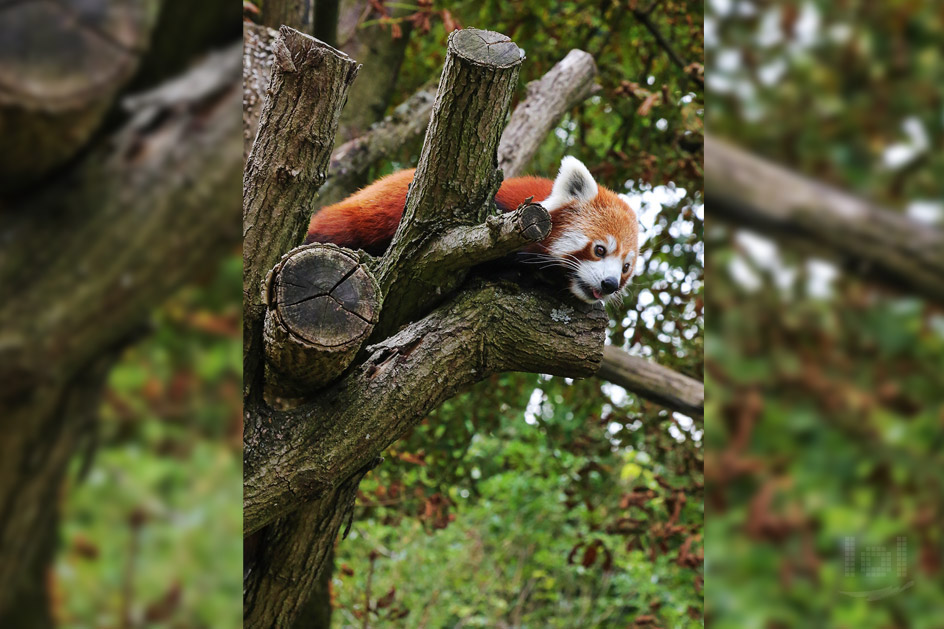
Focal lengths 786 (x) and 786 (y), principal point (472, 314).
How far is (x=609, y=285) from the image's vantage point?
2543 mm

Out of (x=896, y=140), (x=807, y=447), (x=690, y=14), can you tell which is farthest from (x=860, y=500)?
(x=690, y=14)

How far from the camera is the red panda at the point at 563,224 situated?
2.55 metres

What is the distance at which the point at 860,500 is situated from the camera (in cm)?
72

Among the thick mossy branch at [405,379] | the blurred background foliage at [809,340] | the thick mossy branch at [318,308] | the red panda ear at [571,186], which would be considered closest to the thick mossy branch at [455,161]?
the thick mossy branch at [405,379]

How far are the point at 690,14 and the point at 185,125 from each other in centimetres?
422

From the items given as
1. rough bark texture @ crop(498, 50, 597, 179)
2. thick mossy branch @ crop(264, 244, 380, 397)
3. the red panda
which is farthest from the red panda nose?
thick mossy branch @ crop(264, 244, 380, 397)

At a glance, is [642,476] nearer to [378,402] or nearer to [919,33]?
[378,402]

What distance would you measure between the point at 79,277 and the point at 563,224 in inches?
90.6

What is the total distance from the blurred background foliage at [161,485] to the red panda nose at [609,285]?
2058 mm

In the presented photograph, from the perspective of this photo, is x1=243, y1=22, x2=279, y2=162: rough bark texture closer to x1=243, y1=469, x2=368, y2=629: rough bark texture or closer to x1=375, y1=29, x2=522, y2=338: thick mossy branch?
x1=375, y1=29, x2=522, y2=338: thick mossy branch

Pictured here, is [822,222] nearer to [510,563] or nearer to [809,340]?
[809,340]
